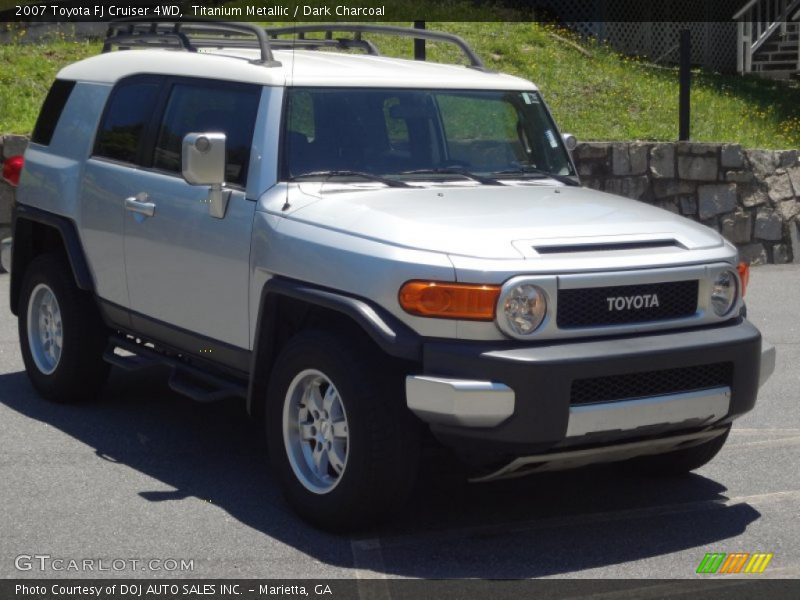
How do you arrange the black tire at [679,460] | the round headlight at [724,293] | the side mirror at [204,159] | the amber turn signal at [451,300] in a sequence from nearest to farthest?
the amber turn signal at [451,300], the round headlight at [724,293], the side mirror at [204,159], the black tire at [679,460]

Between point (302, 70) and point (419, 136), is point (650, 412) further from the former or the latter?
point (302, 70)

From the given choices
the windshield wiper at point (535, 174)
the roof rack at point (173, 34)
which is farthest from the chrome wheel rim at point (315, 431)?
the roof rack at point (173, 34)

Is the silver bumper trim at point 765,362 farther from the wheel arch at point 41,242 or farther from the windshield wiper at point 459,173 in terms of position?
the wheel arch at point 41,242

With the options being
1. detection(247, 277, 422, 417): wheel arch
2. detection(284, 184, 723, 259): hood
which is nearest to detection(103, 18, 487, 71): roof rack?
detection(284, 184, 723, 259): hood

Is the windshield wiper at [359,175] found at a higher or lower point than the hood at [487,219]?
higher

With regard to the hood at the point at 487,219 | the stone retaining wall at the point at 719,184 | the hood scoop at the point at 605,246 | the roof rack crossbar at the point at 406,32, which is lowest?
the stone retaining wall at the point at 719,184

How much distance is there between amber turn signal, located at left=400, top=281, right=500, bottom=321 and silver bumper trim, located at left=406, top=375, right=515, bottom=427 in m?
0.25

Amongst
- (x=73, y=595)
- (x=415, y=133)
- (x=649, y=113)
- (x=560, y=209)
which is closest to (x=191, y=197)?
(x=415, y=133)

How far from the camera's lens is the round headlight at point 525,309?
16.7ft

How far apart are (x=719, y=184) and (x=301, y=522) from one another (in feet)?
28.9

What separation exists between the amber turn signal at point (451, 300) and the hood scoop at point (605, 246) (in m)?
0.32

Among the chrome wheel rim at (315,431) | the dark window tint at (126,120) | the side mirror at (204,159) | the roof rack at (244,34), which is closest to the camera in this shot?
the chrome wheel rim at (315,431)

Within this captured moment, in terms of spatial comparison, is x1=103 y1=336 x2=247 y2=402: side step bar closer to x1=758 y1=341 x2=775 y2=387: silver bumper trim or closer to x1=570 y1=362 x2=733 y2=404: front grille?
x1=570 y1=362 x2=733 y2=404: front grille

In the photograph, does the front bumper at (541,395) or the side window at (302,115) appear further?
the side window at (302,115)
